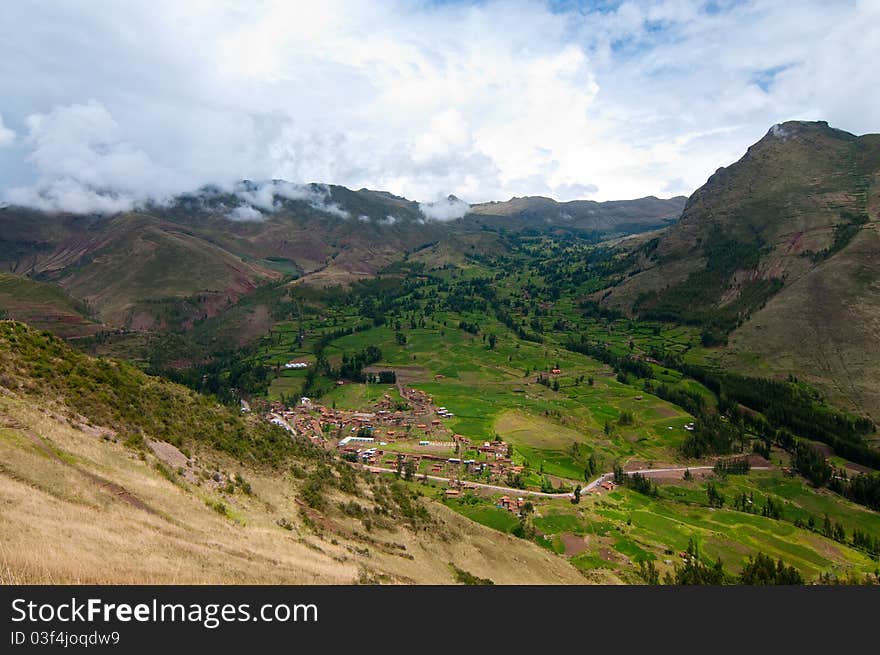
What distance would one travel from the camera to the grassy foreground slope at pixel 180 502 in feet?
61.4

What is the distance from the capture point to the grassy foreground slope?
61.4 feet

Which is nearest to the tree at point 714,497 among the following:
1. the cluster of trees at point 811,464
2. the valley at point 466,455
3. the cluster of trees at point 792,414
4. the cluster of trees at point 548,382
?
the valley at point 466,455

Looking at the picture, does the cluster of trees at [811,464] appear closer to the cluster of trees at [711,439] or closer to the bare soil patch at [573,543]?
the cluster of trees at [711,439]

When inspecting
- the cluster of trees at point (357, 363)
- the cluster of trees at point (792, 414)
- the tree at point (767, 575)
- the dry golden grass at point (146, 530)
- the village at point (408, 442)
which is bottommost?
the tree at point (767, 575)

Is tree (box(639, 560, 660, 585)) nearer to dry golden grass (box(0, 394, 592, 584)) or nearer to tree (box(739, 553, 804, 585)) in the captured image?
tree (box(739, 553, 804, 585))

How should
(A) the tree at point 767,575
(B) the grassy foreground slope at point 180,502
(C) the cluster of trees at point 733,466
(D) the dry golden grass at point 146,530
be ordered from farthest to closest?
(C) the cluster of trees at point 733,466
(A) the tree at point 767,575
(B) the grassy foreground slope at point 180,502
(D) the dry golden grass at point 146,530

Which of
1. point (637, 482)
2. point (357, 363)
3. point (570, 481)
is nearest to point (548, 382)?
point (637, 482)

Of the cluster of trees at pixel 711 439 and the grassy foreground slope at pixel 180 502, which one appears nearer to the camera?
the grassy foreground slope at pixel 180 502

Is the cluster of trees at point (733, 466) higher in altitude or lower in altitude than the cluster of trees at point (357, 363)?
lower

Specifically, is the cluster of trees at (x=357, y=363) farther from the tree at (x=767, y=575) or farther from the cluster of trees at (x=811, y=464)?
the tree at (x=767, y=575)

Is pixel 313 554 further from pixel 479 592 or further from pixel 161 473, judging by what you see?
pixel 479 592

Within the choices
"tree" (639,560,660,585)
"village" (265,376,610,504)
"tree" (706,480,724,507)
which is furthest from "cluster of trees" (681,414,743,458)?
"tree" (639,560,660,585)

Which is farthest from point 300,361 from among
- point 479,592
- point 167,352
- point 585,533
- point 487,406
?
point 479,592

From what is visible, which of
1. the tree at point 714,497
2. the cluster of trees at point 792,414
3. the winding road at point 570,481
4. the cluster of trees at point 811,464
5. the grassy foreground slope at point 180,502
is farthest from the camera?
the cluster of trees at point 792,414
